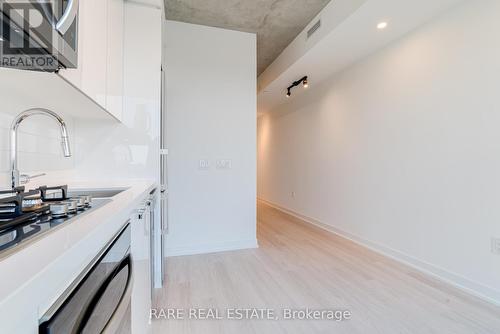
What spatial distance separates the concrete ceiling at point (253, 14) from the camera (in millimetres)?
2770

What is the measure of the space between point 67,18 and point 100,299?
888 millimetres

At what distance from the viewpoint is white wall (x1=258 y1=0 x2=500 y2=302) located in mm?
1968

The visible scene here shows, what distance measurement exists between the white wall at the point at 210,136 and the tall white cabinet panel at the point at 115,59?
956mm

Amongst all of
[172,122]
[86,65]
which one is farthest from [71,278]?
A: [172,122]

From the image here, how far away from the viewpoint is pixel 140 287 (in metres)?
1.17

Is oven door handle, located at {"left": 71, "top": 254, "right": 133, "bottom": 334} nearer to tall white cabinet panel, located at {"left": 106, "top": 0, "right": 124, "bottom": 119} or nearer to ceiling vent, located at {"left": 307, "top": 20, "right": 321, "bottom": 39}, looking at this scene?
tall white cabinet panel, located at {"left": 106, "top": 0, "right": 124, "bottom": 119}

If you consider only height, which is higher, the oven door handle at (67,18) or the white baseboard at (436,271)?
the oven door handle at (67,18)

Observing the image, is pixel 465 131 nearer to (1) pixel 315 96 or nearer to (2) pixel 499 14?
(2) pixel 499 14

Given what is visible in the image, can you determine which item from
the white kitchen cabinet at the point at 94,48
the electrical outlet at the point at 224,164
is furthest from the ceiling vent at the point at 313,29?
the white kitchen cabinet at the point at 94,48

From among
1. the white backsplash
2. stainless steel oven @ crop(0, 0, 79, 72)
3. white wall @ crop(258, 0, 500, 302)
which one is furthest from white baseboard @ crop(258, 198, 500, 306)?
the white backsplash

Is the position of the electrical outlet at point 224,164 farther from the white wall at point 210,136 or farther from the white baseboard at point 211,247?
the white baseboard at point 211,247

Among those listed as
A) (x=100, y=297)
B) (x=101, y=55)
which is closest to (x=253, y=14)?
(x=101, y=55)

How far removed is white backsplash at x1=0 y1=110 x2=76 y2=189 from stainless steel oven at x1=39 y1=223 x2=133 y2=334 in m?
0.89

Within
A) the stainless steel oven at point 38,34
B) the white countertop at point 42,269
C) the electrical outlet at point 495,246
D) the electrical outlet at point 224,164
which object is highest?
the stainless steel oven at point 38,34
